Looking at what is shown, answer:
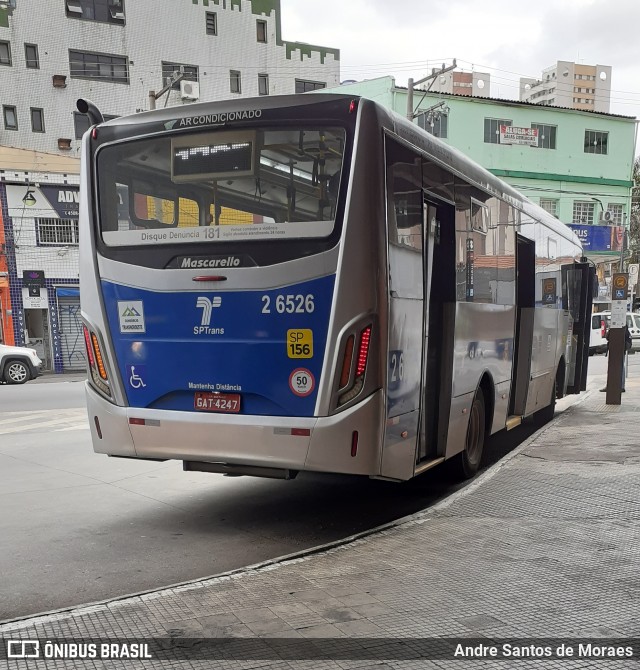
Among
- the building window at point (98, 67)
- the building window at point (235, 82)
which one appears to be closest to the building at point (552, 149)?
the building window at point (235, 82)

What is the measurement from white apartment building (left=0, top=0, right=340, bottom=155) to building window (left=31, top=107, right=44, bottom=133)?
0.05 metres

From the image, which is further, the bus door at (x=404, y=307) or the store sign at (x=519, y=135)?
the store sign at (x=519, y=135)

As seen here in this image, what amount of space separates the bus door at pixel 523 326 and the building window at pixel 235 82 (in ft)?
103

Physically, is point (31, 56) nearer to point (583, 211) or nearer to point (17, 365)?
point (17, 365)

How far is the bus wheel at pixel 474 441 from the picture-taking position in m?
7.49

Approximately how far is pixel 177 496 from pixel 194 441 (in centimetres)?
191

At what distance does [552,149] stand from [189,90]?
65.0 ft

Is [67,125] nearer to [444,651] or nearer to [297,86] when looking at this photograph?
[297,86]

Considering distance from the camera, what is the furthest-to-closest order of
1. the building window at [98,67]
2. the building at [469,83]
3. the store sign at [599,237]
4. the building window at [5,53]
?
the building at [469,83] < the store sign at [599,237] < the building window at [98,67] < the building window at [5,53]

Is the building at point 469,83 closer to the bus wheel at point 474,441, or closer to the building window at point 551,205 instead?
the building window at point 551,205

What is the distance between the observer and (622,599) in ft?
13.4

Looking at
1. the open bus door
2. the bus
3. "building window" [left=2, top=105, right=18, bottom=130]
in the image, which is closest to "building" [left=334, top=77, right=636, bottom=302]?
"building window" [left=2, top=105, right=18, bottom=130]

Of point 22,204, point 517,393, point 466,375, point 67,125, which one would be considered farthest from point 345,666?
point 67,125

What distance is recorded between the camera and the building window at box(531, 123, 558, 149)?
124 feet
